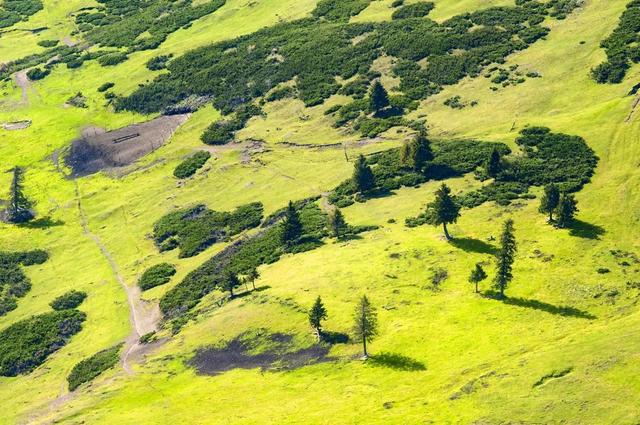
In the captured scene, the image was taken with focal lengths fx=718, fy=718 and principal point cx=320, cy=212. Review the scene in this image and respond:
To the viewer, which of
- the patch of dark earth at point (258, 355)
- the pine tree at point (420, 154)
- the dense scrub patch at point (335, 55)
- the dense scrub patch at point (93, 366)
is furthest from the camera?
the dense scrub patch at point (335, 55)

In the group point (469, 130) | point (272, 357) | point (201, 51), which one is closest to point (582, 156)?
point (469, 130)

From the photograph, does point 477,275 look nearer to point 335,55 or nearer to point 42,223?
point 42,223

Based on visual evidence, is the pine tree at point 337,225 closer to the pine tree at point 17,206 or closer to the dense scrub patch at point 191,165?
the dense scrub patch at point 191,165

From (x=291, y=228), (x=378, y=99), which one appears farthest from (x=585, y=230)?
(x=378, y=99)

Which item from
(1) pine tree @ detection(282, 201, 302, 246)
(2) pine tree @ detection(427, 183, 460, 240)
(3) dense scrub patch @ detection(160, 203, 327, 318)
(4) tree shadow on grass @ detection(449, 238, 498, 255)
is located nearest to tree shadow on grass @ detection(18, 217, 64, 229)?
(3) dense scrub patch @ detection(160, 203, 327, 318)

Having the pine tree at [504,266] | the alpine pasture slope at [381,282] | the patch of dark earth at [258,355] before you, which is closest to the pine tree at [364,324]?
the alpine pasture slope at [381,282]

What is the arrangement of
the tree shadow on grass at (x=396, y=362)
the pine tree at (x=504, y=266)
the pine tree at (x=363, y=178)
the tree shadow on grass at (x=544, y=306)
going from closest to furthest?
the tree shadow on grass at (x=396, y=362) < the tree shadow on grass at (x=544, y=306) < the pine tree at (x=504, y=266) < the pine tree at (x=363, y=178)

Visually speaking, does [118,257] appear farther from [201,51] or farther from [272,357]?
[201,51]
